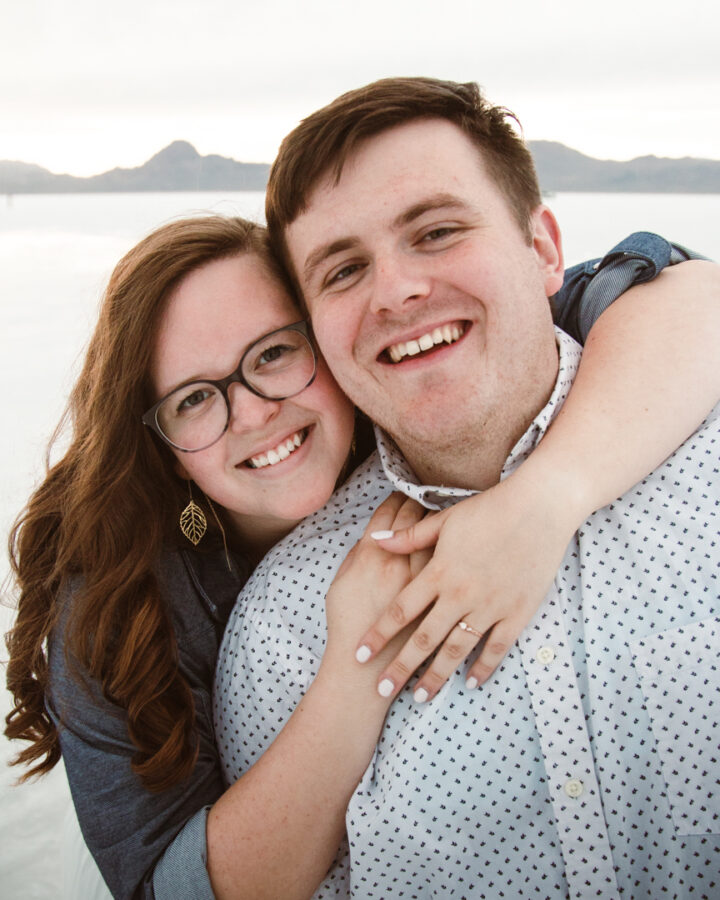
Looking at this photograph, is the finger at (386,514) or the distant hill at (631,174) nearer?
the finger at (386,514)

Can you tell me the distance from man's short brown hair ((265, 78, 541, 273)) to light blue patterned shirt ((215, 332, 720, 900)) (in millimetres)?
620

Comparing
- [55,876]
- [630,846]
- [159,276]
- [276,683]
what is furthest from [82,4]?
[630,846]

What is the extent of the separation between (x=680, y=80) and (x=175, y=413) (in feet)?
9.77

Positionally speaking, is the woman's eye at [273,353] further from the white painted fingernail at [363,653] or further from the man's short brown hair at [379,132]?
the white painted fingernail at [363,653]

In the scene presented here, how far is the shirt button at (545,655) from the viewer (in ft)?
3.42

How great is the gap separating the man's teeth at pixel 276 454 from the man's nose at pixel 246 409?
0.21ft

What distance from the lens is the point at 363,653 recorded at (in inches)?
43.5

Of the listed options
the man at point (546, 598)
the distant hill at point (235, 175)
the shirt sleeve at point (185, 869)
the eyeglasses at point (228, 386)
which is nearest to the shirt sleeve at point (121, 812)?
the shirt sleeve at point (185, 869)

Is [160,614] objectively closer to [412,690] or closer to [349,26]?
[412,690]

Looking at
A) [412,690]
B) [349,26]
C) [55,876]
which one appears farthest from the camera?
[349,26]

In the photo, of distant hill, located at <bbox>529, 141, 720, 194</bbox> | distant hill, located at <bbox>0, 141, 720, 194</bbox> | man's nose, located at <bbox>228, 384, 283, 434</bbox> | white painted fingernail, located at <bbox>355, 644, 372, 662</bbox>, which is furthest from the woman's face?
distant hill, located at <bbox>529, 141, 720, 194</bbox>

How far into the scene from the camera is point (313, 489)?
51.9 inches

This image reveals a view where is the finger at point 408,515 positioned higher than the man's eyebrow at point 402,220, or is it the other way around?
the man's eyebrow at point 402,220

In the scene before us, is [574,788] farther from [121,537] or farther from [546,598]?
[121,537]
